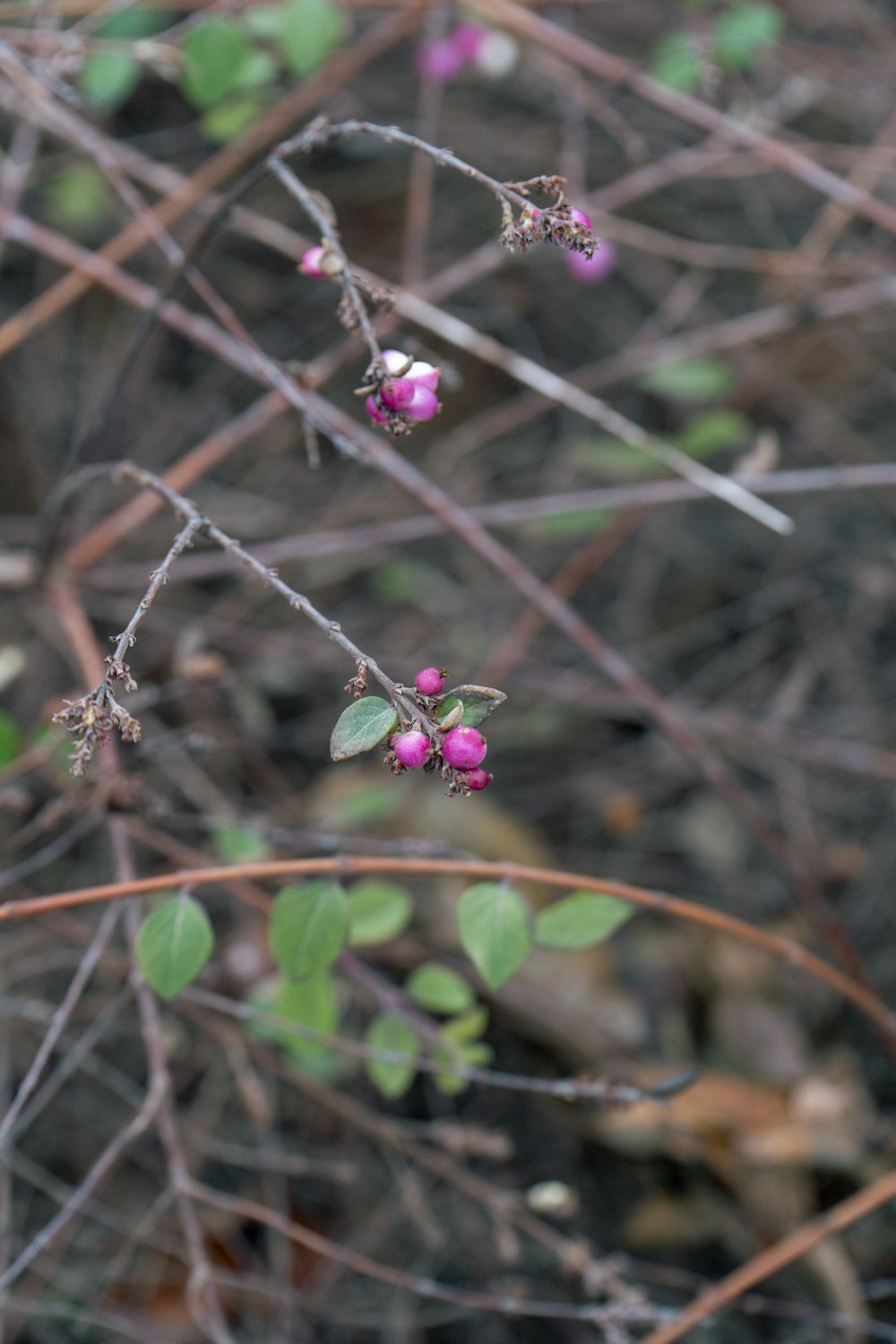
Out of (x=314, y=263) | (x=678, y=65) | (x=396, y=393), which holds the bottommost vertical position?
(x=396, y=393)

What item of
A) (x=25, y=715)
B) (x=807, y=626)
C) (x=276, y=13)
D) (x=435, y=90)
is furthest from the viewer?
(x=807, y=626)

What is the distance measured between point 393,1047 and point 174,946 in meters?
0.46

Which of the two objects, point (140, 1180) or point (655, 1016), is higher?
point (655, 1016)

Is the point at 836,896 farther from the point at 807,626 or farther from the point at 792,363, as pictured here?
the point at 792,363

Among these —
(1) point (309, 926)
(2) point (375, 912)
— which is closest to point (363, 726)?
(1) point (309, 926)

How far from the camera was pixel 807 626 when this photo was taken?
2473 mm

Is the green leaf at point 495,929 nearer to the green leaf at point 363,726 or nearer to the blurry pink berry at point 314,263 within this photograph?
the green leaf at point 363,726

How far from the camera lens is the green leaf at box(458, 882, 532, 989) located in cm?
110

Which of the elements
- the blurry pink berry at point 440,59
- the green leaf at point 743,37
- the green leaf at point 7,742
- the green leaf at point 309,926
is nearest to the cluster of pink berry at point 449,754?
the green leaf at point 309,926

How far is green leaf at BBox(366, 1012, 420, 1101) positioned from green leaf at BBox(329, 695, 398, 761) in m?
0.71

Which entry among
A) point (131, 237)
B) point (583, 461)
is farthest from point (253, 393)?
point (583, 461)

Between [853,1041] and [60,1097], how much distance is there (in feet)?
4.81

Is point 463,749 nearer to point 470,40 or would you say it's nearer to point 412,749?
point 412,749

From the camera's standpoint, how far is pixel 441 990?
144cm
